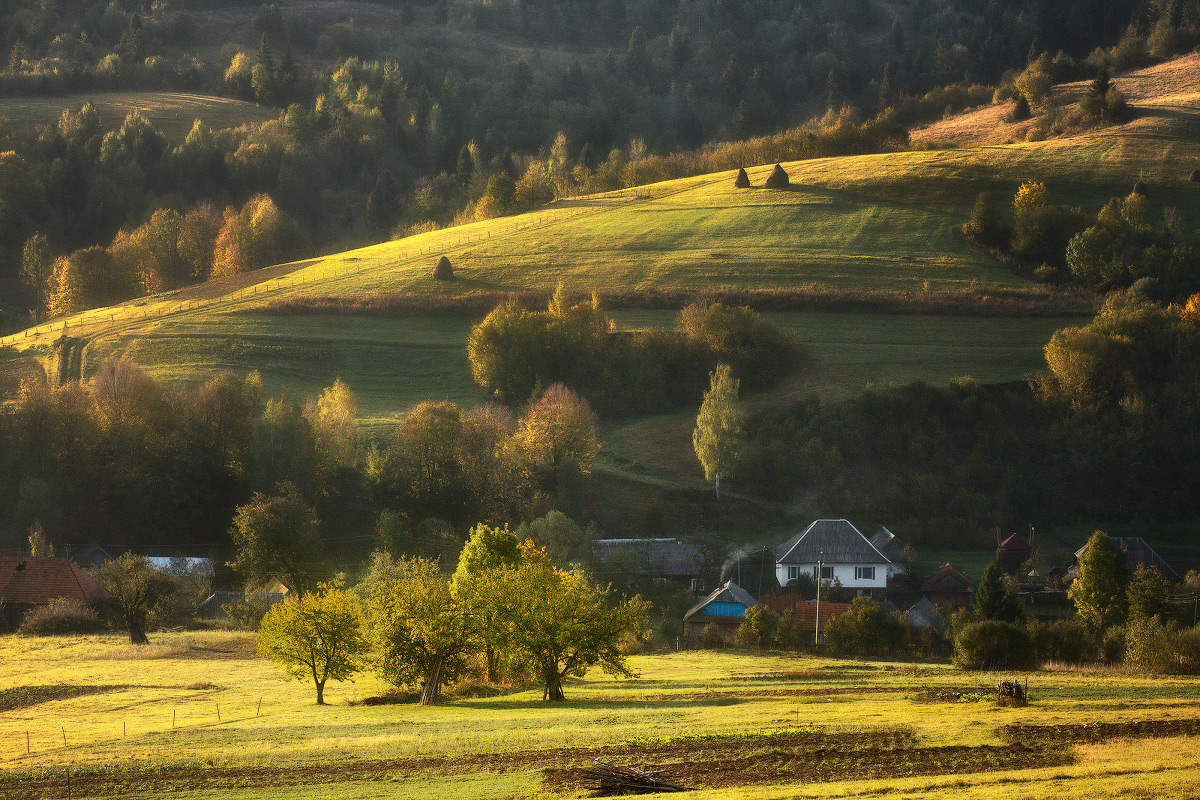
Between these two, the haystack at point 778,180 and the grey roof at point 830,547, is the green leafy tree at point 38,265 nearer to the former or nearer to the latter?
the haystack at point 778,180

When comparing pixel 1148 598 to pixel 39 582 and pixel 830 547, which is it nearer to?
pixel 830 547

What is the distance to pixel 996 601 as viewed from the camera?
4475 cm

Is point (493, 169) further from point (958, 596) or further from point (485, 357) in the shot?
point (958, 596)

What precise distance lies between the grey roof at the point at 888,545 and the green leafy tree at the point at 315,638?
31.9m

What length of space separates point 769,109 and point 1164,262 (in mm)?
106185

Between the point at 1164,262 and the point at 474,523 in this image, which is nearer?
the point at 474,523

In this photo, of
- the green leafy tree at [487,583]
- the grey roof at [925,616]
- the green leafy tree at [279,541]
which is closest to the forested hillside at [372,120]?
the green leafy tree at [279,541]

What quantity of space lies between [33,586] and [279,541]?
40.0 ft

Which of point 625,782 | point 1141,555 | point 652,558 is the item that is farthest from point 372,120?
point 625,782

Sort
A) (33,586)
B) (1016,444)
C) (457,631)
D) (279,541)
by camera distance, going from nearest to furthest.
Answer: (457,631)
(33,586)
(279,541)
(1016,444)

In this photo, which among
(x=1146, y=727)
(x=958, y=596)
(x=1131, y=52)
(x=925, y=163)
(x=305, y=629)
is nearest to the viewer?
(x=1146, y=727)

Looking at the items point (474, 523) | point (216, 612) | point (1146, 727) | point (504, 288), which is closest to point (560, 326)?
point (504, 288)

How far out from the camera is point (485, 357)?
2729 inches

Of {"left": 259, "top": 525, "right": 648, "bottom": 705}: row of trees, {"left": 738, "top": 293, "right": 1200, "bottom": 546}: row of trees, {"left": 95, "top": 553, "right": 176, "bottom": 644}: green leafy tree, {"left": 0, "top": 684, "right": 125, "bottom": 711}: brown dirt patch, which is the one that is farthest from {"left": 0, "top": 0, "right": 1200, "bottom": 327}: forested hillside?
{"left": 259, "top": 525, "right": 648, "bottom": 705}: row of trees
